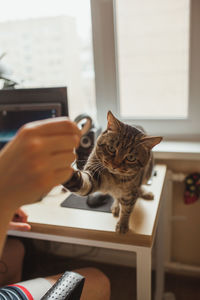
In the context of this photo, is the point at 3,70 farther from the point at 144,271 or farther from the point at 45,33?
the point at 144,271

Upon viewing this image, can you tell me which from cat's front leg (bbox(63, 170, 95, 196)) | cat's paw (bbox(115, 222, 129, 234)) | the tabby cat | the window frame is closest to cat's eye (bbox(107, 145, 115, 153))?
the tabby cat

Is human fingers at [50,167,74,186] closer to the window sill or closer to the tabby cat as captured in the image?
the tabby cat

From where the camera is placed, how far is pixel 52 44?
1745 mm

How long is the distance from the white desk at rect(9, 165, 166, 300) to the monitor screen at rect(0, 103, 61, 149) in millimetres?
365

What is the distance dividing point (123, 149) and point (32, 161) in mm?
474

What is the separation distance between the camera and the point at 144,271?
3.05 feet

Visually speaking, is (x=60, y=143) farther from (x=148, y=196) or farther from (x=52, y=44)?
(x=52, y=44)

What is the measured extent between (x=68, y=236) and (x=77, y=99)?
98 centimetres

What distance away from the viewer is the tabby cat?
2.87ft

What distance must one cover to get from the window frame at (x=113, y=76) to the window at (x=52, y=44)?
7 centimetres

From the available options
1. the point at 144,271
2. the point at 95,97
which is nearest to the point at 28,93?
the point at 95,97

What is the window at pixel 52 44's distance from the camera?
5.43 ft

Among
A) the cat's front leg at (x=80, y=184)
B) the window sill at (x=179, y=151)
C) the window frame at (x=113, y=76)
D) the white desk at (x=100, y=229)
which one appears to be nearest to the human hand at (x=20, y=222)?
the white desk at (x=100, y=229)

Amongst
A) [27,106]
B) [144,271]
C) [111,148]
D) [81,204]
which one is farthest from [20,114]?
[144,271]
